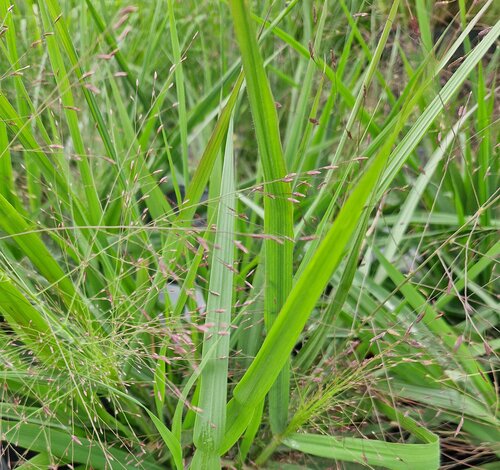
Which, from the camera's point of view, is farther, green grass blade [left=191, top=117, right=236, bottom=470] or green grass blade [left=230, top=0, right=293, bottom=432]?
green grass blade [left=191, top=117, right=236, bottom=470]

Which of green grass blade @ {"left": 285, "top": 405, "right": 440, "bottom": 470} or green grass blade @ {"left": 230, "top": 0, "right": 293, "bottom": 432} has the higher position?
green grass blade @ {"left": 230, "top": 0, "right": 293, "bottom": 432}

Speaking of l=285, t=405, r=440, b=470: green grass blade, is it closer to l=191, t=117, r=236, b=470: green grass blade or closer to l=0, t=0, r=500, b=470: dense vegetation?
l=0, t=0, r=500, b=470: dense vegetation

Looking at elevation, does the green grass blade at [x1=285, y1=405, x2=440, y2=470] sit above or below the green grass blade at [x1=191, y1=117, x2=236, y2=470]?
below

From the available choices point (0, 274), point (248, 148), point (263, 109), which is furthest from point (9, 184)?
point (248, 148)

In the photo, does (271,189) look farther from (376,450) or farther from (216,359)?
(376,450)

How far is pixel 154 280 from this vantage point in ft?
2.21

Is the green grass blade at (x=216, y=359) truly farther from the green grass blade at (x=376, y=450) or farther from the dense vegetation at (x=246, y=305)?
the green grass blade at (x=376, y=450)

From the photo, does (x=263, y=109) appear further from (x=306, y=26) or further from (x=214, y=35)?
(x=214, y=35)

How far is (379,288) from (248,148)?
605mm

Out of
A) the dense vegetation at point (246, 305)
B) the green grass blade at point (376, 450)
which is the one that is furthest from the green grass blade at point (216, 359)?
the green grass blade at point (376, 450)

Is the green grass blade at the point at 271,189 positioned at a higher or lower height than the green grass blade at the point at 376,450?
higher

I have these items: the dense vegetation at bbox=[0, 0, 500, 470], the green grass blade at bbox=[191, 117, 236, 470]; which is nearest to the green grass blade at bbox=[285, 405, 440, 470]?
the dense vegetation at bbox=[0, 0, 500, 470]

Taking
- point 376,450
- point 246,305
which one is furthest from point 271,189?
point 376,450

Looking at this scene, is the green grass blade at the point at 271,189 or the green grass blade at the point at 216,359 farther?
the green grass blade at the point at 216,359
